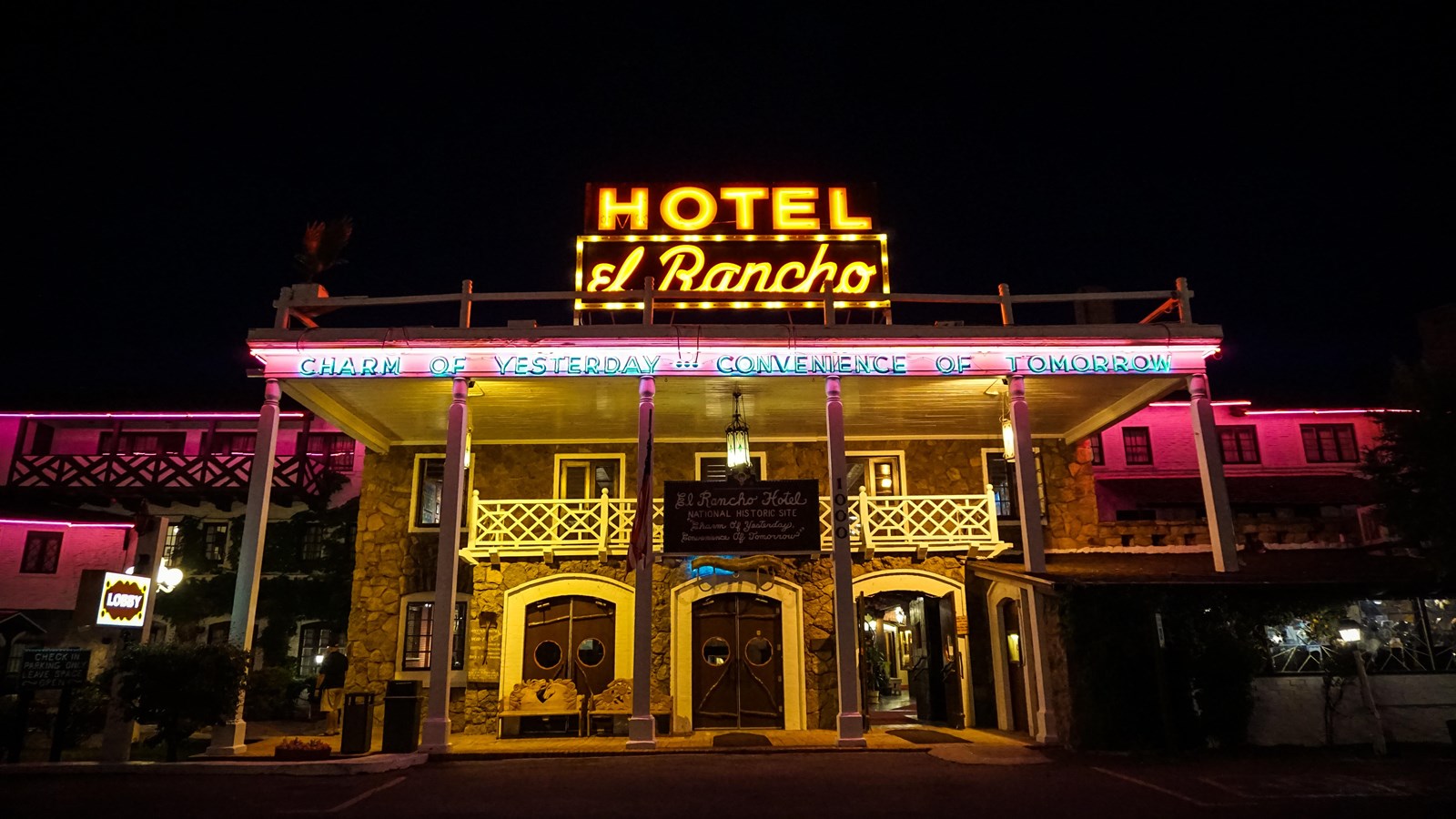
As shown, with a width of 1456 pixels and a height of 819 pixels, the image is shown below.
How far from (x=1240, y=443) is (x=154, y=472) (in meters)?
30.4

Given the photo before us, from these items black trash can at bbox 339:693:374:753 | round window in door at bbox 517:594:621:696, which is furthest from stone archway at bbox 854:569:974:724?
black trash can at bbox 339:693:374:753

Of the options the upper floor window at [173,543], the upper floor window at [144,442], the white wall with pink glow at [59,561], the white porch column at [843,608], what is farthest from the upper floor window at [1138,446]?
the white wall with pink glow at [59,561]

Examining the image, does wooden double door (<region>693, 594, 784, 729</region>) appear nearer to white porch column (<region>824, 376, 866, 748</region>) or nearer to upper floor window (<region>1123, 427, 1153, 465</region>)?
white porch column (<region>824, 376, 866, 748</region>)

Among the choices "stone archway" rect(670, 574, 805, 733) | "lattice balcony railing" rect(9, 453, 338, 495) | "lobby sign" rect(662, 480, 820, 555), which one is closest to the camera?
"lobby sign" rect(662, 480, 820, 555)

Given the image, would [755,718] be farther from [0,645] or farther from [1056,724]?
[0,645]

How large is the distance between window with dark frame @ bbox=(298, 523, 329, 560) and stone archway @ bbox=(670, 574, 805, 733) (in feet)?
42.5

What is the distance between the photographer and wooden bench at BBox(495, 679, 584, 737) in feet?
47.3

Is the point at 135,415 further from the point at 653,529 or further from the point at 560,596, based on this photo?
the point at 653,529

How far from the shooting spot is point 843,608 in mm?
12086

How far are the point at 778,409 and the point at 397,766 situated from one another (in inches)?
311

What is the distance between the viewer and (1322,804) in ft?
26.2

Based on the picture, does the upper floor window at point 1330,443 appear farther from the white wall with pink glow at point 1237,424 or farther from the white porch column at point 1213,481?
the white porch column at point 1213,481

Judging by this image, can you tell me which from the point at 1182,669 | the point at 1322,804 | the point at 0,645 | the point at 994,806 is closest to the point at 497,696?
the point at 994,806

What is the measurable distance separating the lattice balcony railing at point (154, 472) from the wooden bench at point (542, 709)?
1221cm
